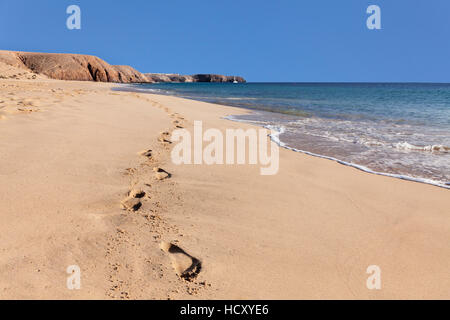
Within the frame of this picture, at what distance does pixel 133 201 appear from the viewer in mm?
2705

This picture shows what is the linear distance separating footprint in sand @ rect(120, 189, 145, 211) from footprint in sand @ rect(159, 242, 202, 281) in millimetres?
643

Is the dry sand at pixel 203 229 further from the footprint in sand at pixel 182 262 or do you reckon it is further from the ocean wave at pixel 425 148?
the ocean wave at pixel 425 148

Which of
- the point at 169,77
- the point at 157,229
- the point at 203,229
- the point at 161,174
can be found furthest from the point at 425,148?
the point at 169,77

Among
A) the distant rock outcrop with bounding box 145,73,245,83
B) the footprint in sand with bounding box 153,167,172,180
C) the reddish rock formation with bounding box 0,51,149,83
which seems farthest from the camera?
the distant rock outcrop with bounding box 145,73,245,83

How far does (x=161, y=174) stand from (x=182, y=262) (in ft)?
5.58

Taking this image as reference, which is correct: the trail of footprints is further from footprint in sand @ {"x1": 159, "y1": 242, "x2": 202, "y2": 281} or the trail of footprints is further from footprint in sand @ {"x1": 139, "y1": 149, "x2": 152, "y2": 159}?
footprint in sand @ {"x1": 139, "y1": 149, "x2": 152, "y2": 159}

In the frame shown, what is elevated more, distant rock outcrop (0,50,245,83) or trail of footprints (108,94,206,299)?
distant rock outcrop (0,50,245,83)

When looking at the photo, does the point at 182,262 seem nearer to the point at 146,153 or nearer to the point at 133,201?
the point at 133,201

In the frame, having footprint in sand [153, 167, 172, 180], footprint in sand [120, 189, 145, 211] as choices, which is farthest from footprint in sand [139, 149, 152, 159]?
footprint in sand [120, 189, 145, 211]

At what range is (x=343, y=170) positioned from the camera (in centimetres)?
433

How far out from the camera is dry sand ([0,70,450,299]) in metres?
1.75

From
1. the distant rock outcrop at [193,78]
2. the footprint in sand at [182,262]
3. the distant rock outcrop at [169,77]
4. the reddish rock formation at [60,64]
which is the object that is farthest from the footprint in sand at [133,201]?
the distant rock outcrop at [193,78]

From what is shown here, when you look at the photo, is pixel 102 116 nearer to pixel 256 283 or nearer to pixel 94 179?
pixel 94 179
